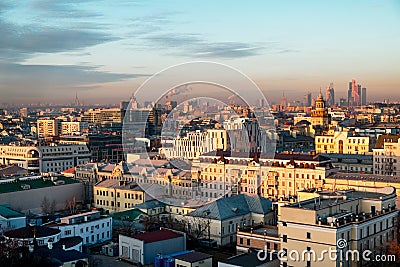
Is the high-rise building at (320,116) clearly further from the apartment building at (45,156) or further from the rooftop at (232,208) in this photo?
the rooftop at (232,208)

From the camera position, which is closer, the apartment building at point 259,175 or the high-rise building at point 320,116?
the apartment building at point 259,175

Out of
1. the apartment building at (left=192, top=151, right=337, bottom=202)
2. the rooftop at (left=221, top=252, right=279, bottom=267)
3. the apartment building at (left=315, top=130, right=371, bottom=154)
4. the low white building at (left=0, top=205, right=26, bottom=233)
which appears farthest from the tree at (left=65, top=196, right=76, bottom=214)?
the apartment building at (left=315, top=130, right=371, bottom=154)

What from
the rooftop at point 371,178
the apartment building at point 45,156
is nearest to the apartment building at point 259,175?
the rooftop at point 371,178

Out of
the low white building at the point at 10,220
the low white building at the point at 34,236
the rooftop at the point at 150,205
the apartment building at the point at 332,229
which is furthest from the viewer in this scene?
the rooftop at the point at 150,205

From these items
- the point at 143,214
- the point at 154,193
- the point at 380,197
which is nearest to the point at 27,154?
the point at 154,193

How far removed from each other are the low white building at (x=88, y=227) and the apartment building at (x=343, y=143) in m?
9.01

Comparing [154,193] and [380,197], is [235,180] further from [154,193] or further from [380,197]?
[380,197]

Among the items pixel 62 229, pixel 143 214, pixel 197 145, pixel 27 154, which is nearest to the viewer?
pixel 62 229

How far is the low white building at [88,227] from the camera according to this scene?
25.6 feet

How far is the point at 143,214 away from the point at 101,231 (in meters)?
0.80

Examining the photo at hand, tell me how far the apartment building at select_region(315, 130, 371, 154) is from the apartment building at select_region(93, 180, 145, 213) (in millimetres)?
7395

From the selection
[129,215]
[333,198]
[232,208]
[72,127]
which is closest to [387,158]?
[232,208]

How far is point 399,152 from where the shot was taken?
1272 cm

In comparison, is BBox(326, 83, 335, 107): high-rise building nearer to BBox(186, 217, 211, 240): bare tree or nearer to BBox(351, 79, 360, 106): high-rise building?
BBox(351, 79, 360, 106): high-rise building
